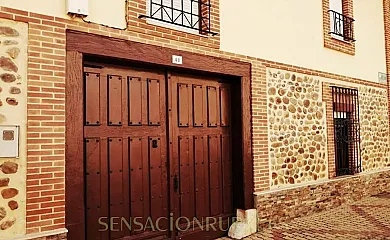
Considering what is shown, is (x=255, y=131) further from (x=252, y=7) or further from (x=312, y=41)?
(x=312, y=41)

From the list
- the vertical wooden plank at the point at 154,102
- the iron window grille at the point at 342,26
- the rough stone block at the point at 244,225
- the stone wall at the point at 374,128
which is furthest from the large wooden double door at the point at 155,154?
the stone wall at the point at 374,128

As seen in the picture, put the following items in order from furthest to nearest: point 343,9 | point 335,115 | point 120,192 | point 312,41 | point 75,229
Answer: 1. point 343,9
2. point 335,115
3. point 312,41
4. point 120,192
5. point 75,229

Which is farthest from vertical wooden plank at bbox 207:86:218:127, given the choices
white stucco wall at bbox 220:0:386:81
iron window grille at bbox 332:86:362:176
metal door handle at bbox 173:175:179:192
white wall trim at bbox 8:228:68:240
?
iron window grille at bbox 332:86:362:176

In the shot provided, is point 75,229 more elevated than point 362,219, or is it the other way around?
point 75,229

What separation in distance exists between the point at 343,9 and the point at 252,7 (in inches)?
138

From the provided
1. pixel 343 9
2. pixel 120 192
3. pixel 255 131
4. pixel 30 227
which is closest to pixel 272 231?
pixel 255 131

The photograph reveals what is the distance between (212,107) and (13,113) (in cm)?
286

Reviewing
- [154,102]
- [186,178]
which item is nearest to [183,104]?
[154,102]

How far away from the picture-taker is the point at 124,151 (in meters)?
4.38

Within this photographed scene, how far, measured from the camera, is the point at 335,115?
296 inches

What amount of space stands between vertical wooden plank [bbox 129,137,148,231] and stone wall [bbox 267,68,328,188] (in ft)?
7.93

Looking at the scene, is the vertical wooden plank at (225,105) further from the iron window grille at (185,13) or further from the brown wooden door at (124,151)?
the brown wooden door at (124,151)

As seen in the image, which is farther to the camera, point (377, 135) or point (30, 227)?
point (377, 135)

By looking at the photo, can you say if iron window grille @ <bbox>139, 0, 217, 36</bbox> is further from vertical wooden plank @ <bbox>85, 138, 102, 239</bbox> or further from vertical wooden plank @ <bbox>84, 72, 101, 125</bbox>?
vertical wooden plank @ <bbox>85, 138, 102, 239</bbox>
